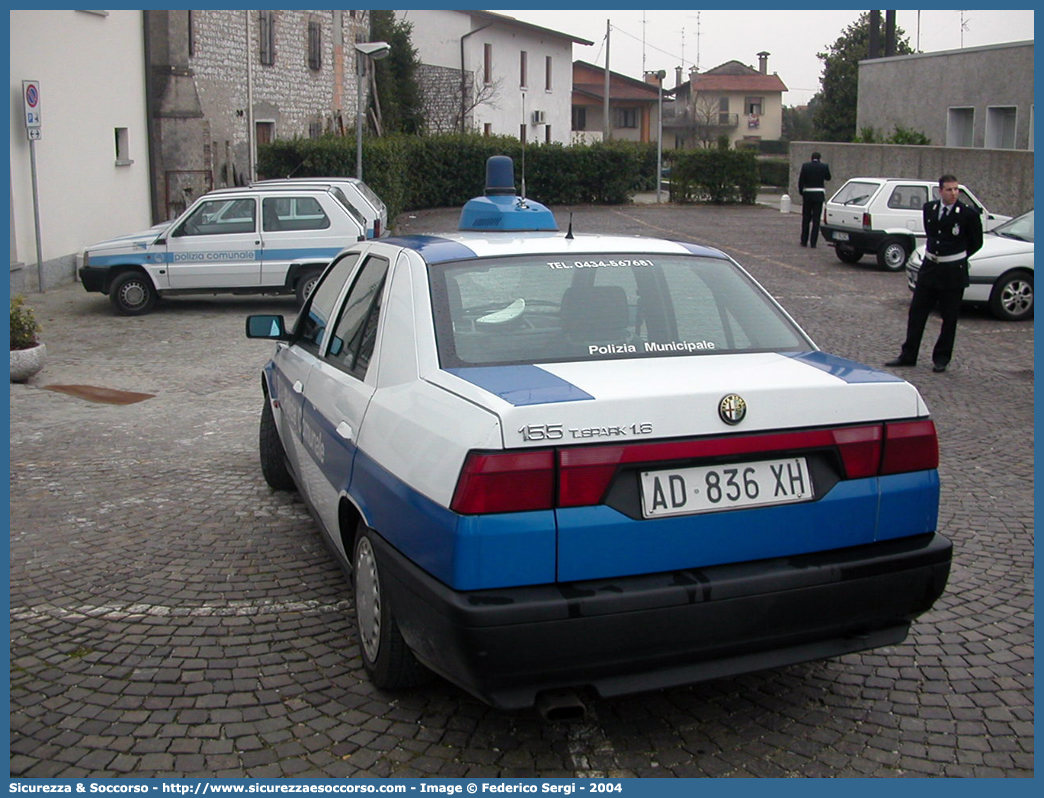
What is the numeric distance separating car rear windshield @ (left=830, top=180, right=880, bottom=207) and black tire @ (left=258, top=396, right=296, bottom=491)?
16298 millimetres

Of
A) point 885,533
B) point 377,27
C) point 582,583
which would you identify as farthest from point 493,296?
point 377,27

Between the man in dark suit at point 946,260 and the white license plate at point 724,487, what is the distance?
7.68 meters

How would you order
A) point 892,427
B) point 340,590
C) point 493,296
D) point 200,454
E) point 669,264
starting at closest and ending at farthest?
point 892,427
point 493,296
point 669,264
point 340,590
point 200,454

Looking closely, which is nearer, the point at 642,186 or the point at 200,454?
the point at 200,454

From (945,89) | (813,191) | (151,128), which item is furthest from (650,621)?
(945,89)

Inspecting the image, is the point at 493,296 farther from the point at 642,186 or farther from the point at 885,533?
the point at 642,186

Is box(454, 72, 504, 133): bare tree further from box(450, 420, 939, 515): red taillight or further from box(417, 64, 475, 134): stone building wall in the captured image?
box(450, 420, 939, 515): red taillight

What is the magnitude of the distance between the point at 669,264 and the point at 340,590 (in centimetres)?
210

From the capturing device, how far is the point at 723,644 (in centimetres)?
347

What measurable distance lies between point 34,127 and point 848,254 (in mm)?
14321

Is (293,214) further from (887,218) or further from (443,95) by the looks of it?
(443,95)

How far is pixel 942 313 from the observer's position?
421 inches

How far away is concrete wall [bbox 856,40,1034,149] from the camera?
31.0 meters

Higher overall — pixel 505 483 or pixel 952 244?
pixel 952 244
